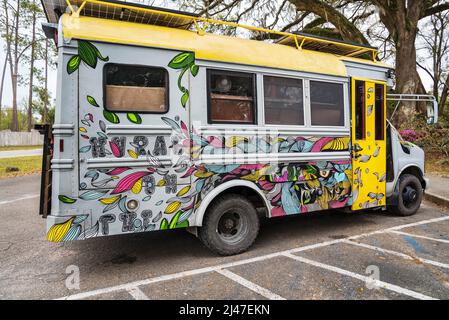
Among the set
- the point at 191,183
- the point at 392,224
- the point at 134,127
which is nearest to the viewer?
the point at 134,127

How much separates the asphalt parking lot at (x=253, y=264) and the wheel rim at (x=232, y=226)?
0.88 feet

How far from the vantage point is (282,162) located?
15.4 ft

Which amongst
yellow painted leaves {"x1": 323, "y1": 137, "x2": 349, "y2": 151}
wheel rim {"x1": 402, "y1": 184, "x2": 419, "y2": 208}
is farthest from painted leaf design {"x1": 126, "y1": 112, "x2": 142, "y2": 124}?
wheel rim {"x1": 402, "y1": 184, "x2": 419, "y2": 208}

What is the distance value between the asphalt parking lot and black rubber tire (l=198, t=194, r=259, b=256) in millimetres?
142

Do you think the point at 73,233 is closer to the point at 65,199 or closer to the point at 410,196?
the point at 65,199

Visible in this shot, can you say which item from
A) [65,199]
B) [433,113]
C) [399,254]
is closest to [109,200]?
[65,199]

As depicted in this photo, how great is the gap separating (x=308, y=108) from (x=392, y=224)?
9.10 ft

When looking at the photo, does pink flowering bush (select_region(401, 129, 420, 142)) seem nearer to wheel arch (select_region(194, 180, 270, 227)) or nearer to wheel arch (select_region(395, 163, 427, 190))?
wheel arch (select_region(395, 163, 427, 190))

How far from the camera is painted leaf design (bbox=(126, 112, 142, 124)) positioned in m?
3.77

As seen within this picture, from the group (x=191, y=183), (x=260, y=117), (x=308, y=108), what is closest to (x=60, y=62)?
(x=191, y=183)

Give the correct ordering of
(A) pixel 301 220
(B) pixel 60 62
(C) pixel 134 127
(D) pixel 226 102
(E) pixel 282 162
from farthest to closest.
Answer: (A) pixel 301 220, (E) pixel 282 162, (D) pixel 226 102, (C) pixel 134 127, (B) pixel 60 62

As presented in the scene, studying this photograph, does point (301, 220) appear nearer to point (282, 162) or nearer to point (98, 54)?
point (282, 162)

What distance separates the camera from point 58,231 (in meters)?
3.46

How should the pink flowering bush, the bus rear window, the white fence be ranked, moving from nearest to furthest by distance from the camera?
A: the bus rear window, the pink flowering bush, the white fence
